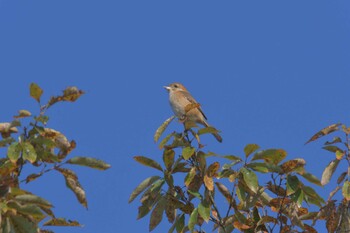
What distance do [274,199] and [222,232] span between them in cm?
38

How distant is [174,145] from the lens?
4.45m

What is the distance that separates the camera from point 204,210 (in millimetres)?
4215

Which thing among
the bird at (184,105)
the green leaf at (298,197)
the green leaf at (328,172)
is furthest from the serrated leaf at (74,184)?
the bird at (184,105)

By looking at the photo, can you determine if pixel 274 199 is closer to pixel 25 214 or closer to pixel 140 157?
pixel 140 157

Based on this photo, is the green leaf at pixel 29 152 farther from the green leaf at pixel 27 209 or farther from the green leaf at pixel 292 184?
the green leaf at pixel 292 184

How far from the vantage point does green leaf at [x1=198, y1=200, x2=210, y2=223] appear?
4.15m

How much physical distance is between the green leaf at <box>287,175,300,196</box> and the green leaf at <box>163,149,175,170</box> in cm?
68

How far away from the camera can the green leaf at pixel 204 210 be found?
13.6ft

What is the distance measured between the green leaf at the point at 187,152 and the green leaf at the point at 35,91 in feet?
3.09

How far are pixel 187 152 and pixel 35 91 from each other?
3.28 feet

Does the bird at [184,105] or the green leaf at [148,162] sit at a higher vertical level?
the bird at [184,105]

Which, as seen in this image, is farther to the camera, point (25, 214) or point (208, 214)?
point (208, 214)

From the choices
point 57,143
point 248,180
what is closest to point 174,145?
point 248,180

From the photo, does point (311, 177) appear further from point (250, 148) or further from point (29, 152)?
point (29, 152)
